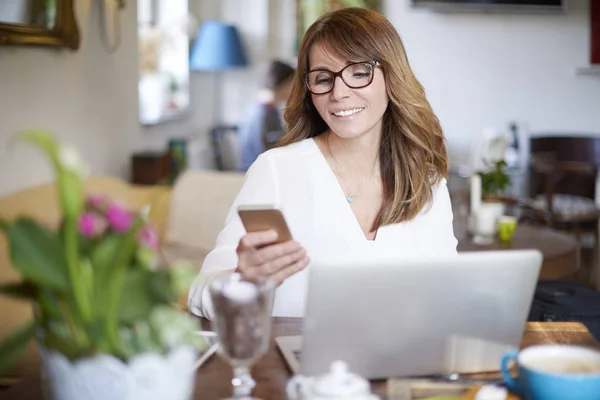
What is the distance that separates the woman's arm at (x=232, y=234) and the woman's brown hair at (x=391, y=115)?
0.17 m

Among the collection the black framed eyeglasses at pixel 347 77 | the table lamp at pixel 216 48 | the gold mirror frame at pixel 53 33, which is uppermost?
the table lamp at pixel 216 48

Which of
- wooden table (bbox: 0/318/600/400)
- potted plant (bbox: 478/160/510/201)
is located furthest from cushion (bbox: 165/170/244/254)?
wooden table (bbox: 0/318/600/400)

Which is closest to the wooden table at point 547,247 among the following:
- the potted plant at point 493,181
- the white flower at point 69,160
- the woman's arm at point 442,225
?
the potted plant at point 493,181

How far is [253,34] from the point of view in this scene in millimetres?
6984

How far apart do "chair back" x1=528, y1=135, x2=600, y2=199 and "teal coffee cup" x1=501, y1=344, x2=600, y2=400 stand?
Result: 432cm

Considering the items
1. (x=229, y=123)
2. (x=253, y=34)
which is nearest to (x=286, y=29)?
(x=253, y=34)

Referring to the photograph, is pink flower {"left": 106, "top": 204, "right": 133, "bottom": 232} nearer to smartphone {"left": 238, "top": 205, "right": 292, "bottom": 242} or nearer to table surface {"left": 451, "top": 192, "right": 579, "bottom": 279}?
smartphone {"left": 238, "top": 205, "right": 292, "bottom": 242}

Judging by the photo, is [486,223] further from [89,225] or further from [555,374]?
[89,225]

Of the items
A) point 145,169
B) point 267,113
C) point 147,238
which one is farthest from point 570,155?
point 147,238

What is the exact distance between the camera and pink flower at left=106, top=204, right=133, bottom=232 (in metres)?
1.00

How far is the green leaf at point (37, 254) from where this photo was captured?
0.96m

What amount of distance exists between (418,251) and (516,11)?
478 centimetres

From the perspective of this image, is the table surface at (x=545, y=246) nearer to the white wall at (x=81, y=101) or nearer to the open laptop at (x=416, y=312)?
the open laptop at (x=416, y=312)

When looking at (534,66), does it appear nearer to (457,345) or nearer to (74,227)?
(457,345)
